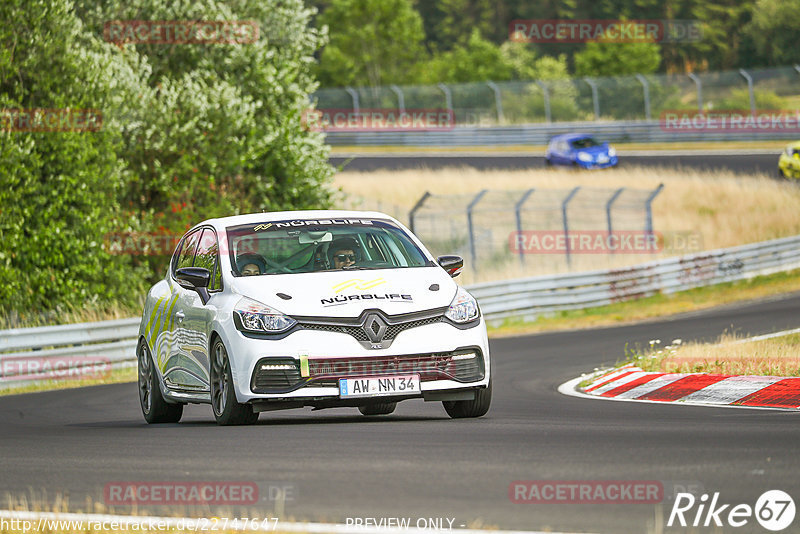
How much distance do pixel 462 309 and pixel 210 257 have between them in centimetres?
227

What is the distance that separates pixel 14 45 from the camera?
2305 cm

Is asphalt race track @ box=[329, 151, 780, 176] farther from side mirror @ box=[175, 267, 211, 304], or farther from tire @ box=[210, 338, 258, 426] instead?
tire @ box=[210, 338, 258, 426]

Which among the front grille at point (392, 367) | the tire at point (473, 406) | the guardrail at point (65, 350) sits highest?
the front grille at point (392, 367)

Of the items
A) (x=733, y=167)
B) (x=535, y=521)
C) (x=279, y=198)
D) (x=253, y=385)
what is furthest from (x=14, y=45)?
(x=733, y=167)

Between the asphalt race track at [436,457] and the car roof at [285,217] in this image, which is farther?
the car roof at [285,217]

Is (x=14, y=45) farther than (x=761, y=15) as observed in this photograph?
No

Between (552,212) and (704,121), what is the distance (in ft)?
Result: 51.6

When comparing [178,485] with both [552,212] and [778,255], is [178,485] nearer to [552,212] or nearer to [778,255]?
[778,255]

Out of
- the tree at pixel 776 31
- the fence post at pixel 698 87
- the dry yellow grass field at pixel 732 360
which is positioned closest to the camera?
the dry yellow grass field at pixel 732 360

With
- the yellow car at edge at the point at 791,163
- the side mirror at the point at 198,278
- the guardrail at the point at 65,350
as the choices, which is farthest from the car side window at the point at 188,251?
the yellow car at edge at the point at 791,163

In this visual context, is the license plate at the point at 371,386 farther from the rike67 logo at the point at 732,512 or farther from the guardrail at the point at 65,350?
the guardrail at the point at 65,350

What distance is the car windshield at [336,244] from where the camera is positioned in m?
10.5

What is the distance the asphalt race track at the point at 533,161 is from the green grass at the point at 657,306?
16.0 meters

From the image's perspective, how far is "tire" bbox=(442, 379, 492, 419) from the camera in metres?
10.0
